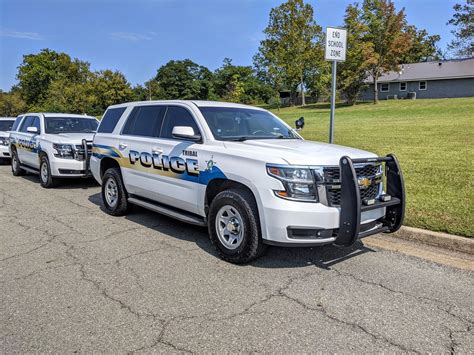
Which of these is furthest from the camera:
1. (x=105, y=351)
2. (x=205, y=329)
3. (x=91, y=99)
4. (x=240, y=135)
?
(x=91, y=99)

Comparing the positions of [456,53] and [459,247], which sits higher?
[456,53]

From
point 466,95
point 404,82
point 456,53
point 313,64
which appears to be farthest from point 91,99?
point 456,53

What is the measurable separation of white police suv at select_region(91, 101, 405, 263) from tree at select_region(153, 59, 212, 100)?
78.6m

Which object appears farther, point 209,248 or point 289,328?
point 209,248

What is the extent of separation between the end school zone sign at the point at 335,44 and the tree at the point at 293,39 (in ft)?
140

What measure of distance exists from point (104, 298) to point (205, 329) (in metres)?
1.14

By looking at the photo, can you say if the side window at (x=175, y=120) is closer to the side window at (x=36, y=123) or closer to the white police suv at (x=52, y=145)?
the white police suv at (x=52, y=145)

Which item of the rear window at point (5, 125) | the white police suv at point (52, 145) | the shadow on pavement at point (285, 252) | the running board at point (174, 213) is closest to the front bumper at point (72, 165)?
the white police suv at point (52, 145)

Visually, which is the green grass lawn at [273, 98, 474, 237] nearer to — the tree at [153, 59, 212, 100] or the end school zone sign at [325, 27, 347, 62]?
the end school zone sign at [325, 27, 347, 62]

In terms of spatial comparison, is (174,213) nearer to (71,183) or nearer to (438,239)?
(438,239)

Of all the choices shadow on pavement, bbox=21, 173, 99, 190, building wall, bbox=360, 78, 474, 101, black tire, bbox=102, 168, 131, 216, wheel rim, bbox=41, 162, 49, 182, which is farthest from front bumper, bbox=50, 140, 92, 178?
building wall, bbox=360, 78, 474, 101

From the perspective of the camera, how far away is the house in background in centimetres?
4471

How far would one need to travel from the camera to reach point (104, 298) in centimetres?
385

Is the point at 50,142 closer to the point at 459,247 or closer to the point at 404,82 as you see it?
the point at 459,247
